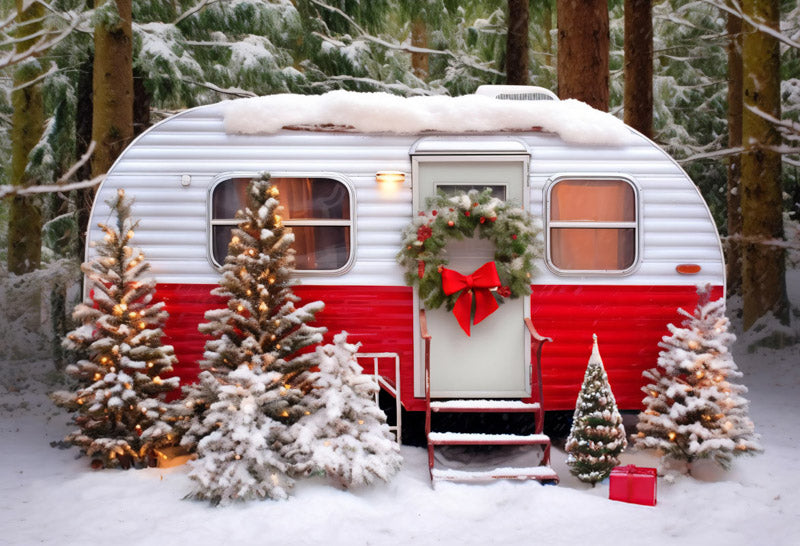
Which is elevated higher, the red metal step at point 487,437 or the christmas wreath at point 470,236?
the christmas wreath at point 470,236

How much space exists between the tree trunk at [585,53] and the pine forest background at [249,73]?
25 mm

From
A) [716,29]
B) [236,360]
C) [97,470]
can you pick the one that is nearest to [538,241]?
[236,360]

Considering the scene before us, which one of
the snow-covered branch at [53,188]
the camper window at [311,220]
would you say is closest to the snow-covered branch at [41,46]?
the snow-covered branch at [53,188]

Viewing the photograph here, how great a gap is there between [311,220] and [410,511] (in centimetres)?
262

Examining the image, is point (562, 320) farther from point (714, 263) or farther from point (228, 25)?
point (228, 25)

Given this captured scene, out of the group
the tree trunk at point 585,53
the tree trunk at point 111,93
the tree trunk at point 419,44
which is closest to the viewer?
the tree trunk at point 111,93

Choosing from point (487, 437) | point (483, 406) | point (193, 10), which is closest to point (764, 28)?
point (483, 406)

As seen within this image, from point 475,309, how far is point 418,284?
0.54m

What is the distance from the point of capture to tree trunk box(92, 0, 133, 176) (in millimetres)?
8977

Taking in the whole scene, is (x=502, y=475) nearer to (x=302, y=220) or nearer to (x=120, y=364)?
(x=302, y=220)

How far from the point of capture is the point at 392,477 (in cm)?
598

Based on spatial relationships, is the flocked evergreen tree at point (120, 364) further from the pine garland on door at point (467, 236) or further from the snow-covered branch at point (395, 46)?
the snow-covered branch at point (395, 46)

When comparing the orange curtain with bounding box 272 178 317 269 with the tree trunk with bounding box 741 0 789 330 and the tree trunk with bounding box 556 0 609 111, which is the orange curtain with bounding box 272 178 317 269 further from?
the tree trunk with bounding box 741 0 789 330

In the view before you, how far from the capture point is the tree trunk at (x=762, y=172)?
11320 millimetres
